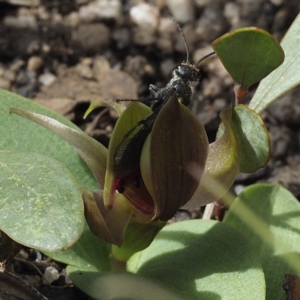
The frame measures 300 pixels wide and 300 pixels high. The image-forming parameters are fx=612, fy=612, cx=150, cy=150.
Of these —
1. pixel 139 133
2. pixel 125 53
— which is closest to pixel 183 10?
pixel 125 53

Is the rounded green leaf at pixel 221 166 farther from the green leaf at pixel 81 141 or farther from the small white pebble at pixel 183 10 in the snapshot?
the small white pebble at pixel 183 10

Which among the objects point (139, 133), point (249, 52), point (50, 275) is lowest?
point (50, 275)

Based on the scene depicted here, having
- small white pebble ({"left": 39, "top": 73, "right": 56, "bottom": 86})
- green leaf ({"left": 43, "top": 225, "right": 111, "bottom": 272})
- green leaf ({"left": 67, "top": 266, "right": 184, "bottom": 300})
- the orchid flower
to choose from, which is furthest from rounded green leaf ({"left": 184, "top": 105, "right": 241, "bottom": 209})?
small white pebble ({"left": 39, "top": 73, "right": 56, "bottom": 86})

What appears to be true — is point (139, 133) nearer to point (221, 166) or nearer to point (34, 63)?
point (221, 166)

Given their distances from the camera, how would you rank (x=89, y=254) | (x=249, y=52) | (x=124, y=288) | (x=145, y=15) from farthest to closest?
(x=145, y=15) → (x=89, y=254) → (x=124, y=288) → (x=249, y=52)

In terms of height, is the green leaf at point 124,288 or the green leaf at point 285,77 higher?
the green leaf at point 285,77

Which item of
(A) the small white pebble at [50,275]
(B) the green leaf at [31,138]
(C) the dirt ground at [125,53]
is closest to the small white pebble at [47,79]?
(C) the dirt ground at [125,53]
